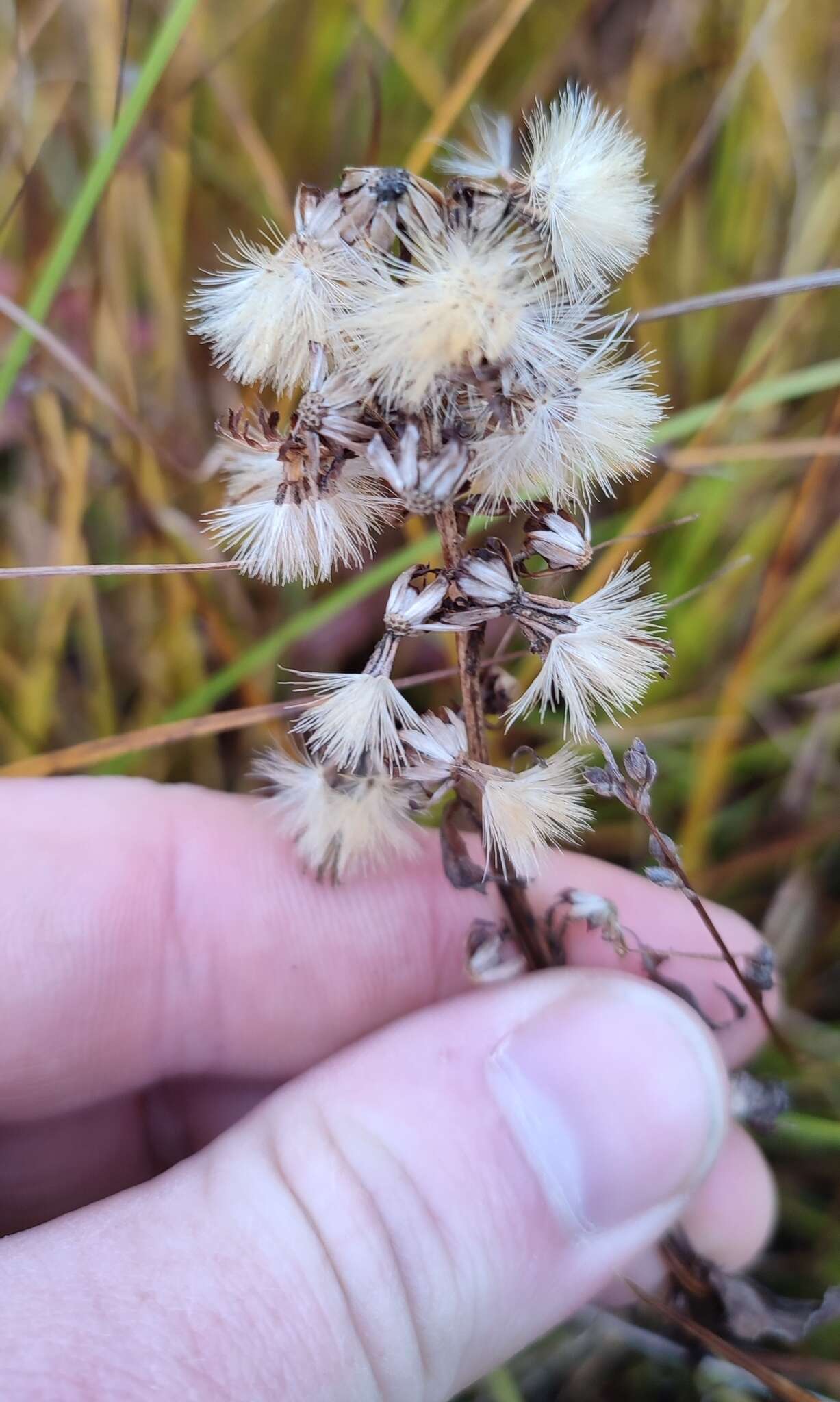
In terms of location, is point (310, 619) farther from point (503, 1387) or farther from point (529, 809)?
point (503, 1387)

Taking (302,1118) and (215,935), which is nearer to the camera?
(302,1118)

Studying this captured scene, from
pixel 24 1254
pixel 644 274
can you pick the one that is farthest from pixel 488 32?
pixel 24 1254

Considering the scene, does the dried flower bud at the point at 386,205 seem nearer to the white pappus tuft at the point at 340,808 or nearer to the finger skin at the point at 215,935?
the white pappus tuft at the point at 340,808

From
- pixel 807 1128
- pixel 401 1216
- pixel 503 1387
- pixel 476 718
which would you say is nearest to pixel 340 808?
pixel 476 718

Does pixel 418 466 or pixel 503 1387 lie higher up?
pixel 418 466

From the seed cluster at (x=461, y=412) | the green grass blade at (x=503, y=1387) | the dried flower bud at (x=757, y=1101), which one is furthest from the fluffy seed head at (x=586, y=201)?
the green grass blade at (x=503, y=1387)

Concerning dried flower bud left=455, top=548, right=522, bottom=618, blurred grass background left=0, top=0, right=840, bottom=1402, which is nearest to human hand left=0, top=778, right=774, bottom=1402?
blurred grass background left=0, top=0, right=840, bottom=1402
